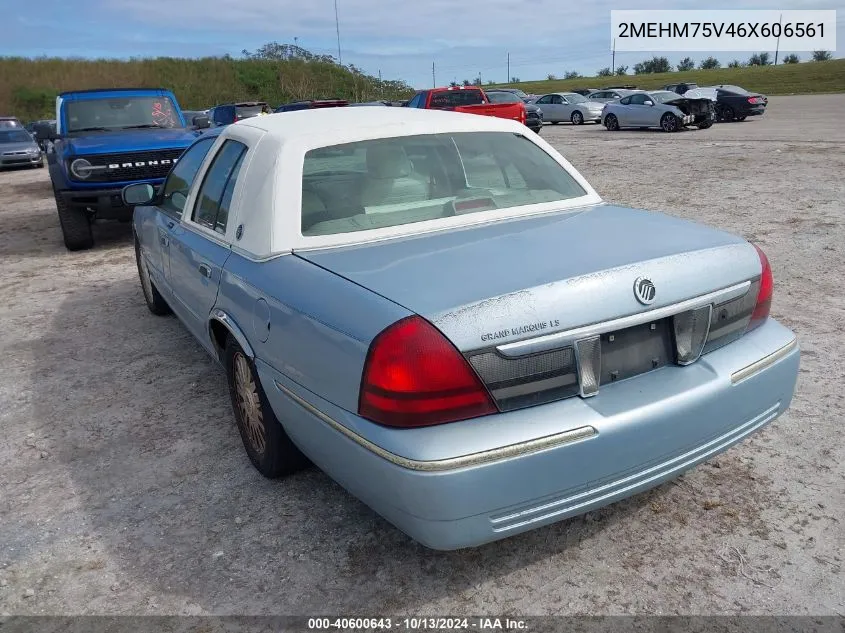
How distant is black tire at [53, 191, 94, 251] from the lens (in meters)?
9.25

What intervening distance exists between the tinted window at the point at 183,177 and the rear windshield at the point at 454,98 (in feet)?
44.1

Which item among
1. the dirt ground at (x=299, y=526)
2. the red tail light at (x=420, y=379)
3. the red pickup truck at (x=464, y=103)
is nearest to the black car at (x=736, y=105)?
the red pickup truck at (x=464, y=103)

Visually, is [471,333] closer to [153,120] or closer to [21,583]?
[21,583]

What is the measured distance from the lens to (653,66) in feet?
316

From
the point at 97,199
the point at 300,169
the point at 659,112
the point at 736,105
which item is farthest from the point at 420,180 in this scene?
the point at 736,105

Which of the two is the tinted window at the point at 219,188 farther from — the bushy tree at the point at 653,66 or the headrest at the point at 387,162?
the bushy tree at the point at 653,66

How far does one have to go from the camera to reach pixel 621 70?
339 ft

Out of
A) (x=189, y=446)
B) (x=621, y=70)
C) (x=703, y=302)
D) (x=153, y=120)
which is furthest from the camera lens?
(x=621, y=70)

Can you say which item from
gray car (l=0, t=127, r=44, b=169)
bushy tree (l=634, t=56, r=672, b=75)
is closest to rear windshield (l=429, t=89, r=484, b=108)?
gray car (l=0, t=127, r=44, b=169)

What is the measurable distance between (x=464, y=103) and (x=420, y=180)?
605 inches

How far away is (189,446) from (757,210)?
25.8 ft

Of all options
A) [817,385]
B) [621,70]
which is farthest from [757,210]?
[621,70]

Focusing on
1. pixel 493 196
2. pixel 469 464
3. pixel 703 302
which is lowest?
pixel 469 464

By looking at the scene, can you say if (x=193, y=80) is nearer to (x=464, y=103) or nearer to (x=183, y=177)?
(x=464, y=103)
